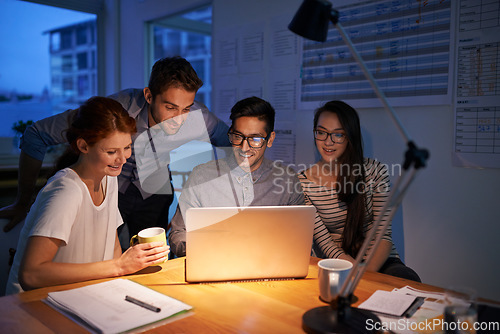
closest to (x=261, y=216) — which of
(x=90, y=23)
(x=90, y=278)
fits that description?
(x=90, y=278)

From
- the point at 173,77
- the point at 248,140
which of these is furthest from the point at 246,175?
the point at 173,77

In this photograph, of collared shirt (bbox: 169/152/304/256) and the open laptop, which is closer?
the open laptop

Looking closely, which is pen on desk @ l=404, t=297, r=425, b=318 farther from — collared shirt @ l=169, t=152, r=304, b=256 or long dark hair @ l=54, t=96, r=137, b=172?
long dark hair @ l=54, t=96, r=137, b=172

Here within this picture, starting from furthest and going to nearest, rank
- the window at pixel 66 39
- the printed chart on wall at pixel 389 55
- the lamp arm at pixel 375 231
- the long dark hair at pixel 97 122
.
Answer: the window at pixel 66 39 → the printed chart on wall at pixel 389 55 → the long dark hair at pixel 97 122 → the lamp arm at pixel 375 231

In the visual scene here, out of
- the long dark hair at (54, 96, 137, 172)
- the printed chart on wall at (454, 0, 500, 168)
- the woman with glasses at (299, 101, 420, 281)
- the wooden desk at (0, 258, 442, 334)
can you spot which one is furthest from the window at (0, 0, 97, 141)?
the printed chart on wall at (454, 0, 500, 168)

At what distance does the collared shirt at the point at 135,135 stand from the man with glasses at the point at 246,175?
0.35 m

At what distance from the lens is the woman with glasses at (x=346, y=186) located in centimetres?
201

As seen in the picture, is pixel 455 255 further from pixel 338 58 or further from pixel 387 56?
pixel 338 58

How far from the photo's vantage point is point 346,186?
6.75 feet

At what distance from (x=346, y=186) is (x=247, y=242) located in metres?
0.93

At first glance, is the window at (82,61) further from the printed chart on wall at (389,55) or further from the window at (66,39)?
the printed chart on wall at (389,55)

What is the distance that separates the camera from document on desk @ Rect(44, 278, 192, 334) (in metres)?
0.99

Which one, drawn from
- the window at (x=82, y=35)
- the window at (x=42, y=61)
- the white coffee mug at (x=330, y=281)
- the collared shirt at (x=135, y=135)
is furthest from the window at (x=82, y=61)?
the white coffee mug at (x=330, y=281)

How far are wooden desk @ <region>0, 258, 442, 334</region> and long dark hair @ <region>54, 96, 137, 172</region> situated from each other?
53cm
